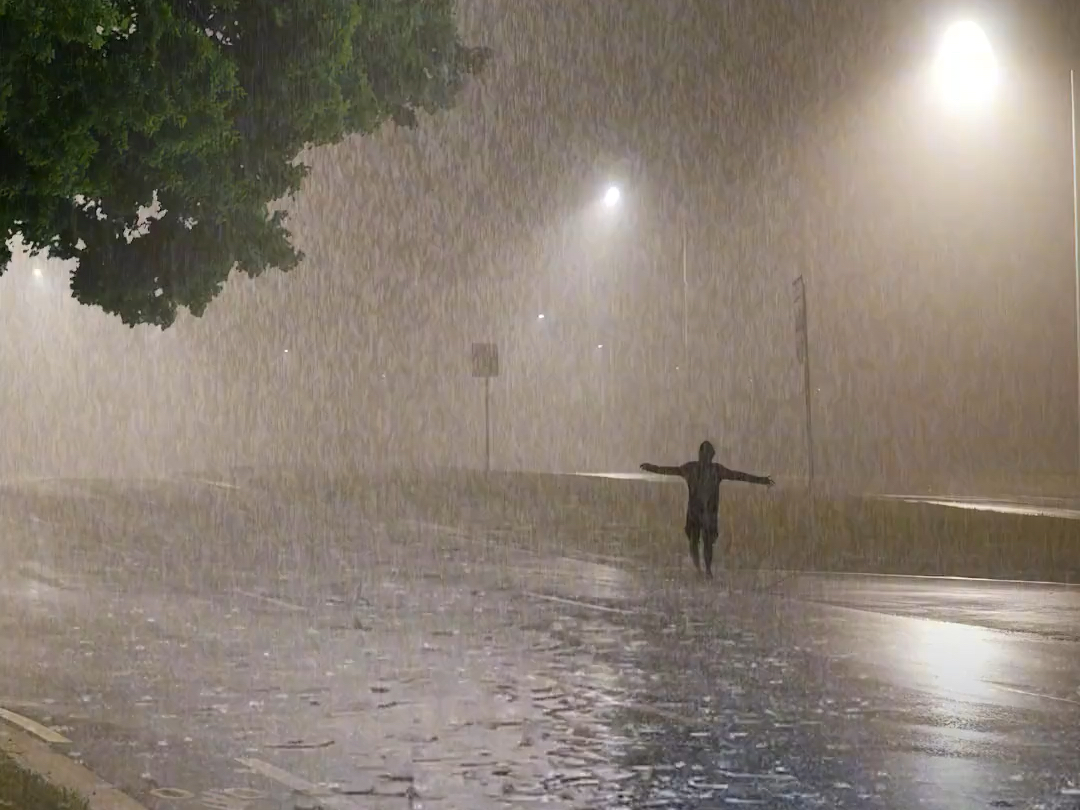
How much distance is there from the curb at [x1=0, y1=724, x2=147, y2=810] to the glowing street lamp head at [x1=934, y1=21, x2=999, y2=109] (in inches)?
614

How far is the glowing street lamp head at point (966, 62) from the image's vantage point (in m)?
21.6

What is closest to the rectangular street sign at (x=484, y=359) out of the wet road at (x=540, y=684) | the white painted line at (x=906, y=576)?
the wet road at (x=540, y=684)

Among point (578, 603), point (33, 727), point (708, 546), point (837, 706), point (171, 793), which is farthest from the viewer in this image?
point (708, 546)

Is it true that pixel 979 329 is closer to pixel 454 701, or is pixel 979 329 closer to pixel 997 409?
pixel 997 409

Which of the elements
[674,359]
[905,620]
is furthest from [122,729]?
[674,359]

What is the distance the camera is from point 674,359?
263 ft

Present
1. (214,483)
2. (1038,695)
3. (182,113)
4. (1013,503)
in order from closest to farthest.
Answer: (182,113)
(1038,695)
(1013,503)
(214,483)

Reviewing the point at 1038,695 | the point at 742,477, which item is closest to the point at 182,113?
the point at 1038,695

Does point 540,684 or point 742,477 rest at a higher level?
point 742,477

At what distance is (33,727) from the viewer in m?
9.97

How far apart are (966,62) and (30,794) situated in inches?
666

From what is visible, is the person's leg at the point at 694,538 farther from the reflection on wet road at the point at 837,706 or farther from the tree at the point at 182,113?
the tree at the point at 182,113

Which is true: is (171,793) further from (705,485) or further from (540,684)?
(705,485)

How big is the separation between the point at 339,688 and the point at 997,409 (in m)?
45.2
